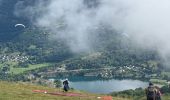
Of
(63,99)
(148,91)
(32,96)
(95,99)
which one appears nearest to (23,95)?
(32,96)

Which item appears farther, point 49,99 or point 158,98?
point 49,99

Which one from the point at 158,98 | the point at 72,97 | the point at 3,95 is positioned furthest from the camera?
the point at 72,97

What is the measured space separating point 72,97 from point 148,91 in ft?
53.3

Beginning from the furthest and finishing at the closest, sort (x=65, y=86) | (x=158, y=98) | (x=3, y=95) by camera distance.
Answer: (x=65, y=86)
(x=3, y=95)
(x=158, y=98)

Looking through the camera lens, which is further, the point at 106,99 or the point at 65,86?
the point at 65,86

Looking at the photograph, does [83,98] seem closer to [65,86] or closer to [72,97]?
[72,97]

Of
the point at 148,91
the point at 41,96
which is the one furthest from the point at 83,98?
the point at 148,91

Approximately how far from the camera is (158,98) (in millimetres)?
52531

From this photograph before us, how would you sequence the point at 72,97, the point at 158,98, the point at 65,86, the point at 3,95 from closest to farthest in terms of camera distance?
the point at 158,98 < the point at 3,95 < the point at 72,97 < the point at 65,86

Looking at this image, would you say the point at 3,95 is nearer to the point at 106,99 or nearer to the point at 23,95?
the point at 23,95

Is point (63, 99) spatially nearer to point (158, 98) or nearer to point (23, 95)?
point (23, 95)

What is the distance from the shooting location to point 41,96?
64.4 metres

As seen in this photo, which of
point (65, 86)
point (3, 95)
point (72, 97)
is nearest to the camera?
point (3, 95)

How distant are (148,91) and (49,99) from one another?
613 inches
